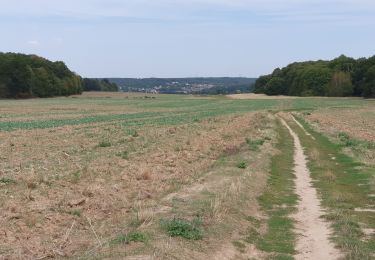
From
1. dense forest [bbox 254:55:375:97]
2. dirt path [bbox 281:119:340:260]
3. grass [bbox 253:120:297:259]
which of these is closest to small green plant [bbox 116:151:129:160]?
grass [bbox 253:120:297:259]

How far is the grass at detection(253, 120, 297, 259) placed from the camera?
1018cm

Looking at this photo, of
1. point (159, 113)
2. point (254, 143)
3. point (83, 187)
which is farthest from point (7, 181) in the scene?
point (159, 113)

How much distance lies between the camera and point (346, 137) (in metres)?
32.9

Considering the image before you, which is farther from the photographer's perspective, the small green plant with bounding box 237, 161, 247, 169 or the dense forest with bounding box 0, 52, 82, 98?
the dense forest with bounding box 0, 52, 82, 98

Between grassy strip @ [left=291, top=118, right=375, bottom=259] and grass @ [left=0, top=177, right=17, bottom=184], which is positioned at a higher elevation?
grass @ [left=0, top=177, right=17, bottom=184]

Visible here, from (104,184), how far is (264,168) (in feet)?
24.6

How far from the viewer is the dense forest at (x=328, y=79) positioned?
133 metres

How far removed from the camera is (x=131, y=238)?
916cm

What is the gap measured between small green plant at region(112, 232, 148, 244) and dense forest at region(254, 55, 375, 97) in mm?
122179

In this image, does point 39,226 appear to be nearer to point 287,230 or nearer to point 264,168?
point 287,230

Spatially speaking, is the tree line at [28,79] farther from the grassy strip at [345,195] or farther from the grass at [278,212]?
the grass at [278,212]

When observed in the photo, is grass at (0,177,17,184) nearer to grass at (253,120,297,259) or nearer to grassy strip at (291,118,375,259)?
grass at (253,120,297,259)

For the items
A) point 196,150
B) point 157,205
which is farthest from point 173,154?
point 157,205

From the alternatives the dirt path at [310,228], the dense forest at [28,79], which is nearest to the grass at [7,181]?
the dirt path at [310,228]
